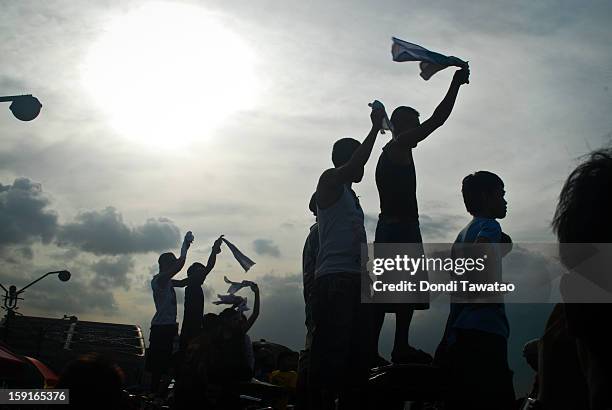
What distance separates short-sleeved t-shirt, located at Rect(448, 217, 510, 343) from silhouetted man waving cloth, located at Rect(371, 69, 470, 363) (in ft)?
2.42

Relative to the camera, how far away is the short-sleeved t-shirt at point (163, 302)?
9648 millimetres

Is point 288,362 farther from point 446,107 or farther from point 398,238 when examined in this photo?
point 446,107

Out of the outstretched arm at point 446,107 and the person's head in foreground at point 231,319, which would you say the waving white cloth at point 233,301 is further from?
the outstretched arm at point 446,107

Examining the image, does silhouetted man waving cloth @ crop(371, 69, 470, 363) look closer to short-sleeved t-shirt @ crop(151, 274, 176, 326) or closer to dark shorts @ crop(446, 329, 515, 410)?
dark shorts @ crop(446, 329, 515, 410)

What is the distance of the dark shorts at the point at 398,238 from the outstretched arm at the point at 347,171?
715 millimetres

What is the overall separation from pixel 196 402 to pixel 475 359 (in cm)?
353

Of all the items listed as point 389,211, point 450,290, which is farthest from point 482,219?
point 389,211

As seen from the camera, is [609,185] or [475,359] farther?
[475,359]

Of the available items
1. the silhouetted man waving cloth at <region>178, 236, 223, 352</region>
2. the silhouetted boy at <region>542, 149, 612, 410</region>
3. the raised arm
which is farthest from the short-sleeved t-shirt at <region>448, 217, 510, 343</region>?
the raised arm

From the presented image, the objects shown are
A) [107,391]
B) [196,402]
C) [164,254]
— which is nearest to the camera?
[107,391]

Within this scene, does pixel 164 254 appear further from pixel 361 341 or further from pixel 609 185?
pixel 609 185

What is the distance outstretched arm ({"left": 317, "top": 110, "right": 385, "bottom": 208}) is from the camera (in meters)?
5.08

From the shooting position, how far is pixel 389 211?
5.84 metres

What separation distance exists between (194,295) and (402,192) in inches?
214
